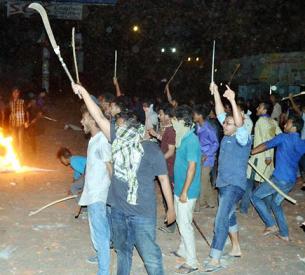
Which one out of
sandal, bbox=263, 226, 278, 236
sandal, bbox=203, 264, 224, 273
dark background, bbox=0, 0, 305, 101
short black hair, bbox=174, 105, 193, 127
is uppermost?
dark background, bbox=0, 0, 305, 101

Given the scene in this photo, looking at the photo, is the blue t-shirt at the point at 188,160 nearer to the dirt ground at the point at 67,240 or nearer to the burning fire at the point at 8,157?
the dirt ground at the point at 67,240

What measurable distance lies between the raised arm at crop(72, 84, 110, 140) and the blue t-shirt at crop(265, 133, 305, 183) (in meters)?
3.02

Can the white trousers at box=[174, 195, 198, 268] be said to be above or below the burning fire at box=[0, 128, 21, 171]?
below

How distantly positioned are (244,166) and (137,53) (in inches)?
1337

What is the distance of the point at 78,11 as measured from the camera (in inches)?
776

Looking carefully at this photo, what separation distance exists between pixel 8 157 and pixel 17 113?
1.15 metres

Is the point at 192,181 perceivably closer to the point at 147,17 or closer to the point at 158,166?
the point at 158,166

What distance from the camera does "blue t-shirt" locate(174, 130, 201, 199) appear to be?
5.27 m

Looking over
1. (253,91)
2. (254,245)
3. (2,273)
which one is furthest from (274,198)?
(253,91)

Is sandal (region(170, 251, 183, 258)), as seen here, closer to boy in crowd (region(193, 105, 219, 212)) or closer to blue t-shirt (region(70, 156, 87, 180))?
blue t-shirt (region(70, 156, 87, 180))

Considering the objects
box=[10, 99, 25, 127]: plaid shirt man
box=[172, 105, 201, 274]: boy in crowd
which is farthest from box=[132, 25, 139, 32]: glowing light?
box=[172, 105, 201, 274]: boy in crowd

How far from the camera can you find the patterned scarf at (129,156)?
13.8ft

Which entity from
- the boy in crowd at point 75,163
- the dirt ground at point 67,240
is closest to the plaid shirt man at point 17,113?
the dirt ground at point 67,240

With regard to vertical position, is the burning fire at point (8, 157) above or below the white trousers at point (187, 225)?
above
